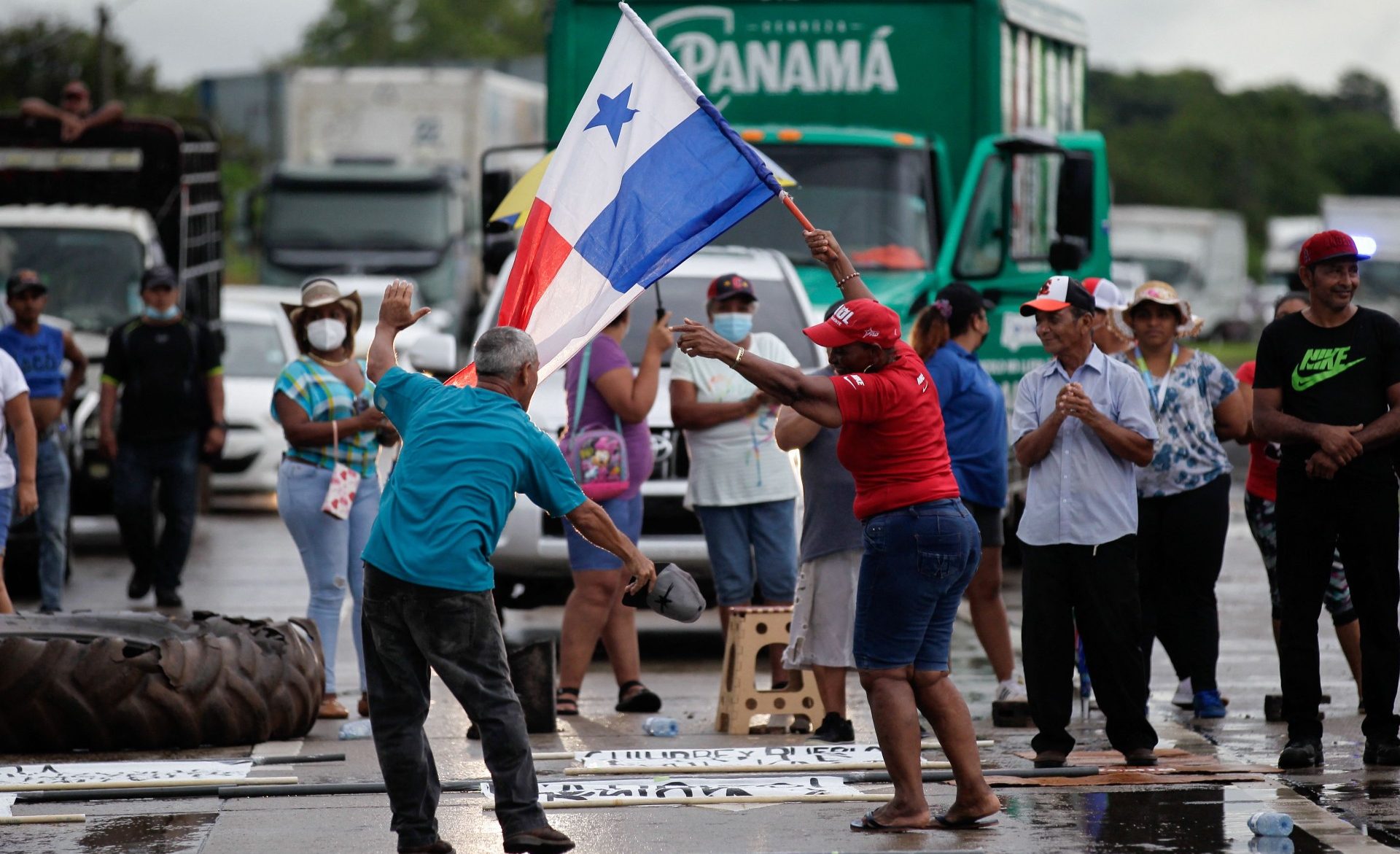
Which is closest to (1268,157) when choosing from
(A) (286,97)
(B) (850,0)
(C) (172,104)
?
(C) (172,104)

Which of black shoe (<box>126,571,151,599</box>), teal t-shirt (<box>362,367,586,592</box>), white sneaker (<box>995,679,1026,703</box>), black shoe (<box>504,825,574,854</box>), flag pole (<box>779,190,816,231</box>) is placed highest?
flag pole (<box>779,190,816,231</box>)

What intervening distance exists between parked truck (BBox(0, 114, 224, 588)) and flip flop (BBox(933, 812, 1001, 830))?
8.88m

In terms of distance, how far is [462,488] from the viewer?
6020mm

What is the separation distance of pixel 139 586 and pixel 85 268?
3930mm

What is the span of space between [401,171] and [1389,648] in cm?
2110

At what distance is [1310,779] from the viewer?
727 cm

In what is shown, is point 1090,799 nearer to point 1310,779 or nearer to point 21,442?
point 1310,779

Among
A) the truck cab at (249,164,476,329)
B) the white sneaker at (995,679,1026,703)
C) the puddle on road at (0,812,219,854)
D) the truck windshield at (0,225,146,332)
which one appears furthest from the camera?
the truck cab at (249,164,476,329)

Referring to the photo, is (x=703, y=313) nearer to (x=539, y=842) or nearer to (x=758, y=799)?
(x=758, y=799)

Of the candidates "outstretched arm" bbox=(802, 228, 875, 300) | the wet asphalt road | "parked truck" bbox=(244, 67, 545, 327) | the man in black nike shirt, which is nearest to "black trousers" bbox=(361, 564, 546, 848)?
the wet asphalt road

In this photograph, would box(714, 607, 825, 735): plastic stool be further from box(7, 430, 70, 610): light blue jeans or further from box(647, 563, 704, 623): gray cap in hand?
box(7, 430, 70, 610): light blue jeans

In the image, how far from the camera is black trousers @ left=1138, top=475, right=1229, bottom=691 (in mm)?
8734

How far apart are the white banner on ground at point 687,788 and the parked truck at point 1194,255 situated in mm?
43072

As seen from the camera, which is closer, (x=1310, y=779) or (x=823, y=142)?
(x=1310, y=779)
